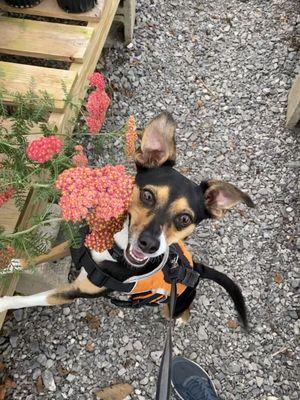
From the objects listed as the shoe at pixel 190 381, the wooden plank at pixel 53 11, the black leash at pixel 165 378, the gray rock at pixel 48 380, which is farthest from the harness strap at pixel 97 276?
the wooden plank at pixel 53 11

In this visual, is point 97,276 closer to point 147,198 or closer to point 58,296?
point 58,296

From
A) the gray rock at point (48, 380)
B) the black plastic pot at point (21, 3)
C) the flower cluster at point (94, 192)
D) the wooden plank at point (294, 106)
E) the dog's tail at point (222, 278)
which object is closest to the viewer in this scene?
the flower cluster at point (94, 192)

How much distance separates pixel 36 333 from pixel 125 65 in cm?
252

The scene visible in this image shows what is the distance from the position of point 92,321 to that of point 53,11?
219cm

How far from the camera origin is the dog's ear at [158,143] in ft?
7.06

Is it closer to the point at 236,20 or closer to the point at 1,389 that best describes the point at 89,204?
the point at 1,389

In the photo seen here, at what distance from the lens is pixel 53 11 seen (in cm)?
345

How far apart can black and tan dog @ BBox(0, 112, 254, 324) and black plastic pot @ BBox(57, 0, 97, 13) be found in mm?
1551

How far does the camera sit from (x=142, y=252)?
7.16 ft

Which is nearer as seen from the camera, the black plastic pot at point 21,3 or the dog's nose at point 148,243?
the dog's nose at point 148,243

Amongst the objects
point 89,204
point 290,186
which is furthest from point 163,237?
A: point 290,186

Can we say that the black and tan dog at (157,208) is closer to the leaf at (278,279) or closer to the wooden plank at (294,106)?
the leaf at (278,279)

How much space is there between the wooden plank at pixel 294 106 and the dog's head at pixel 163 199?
85.4 inches

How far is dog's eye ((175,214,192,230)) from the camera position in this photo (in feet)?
7.54
